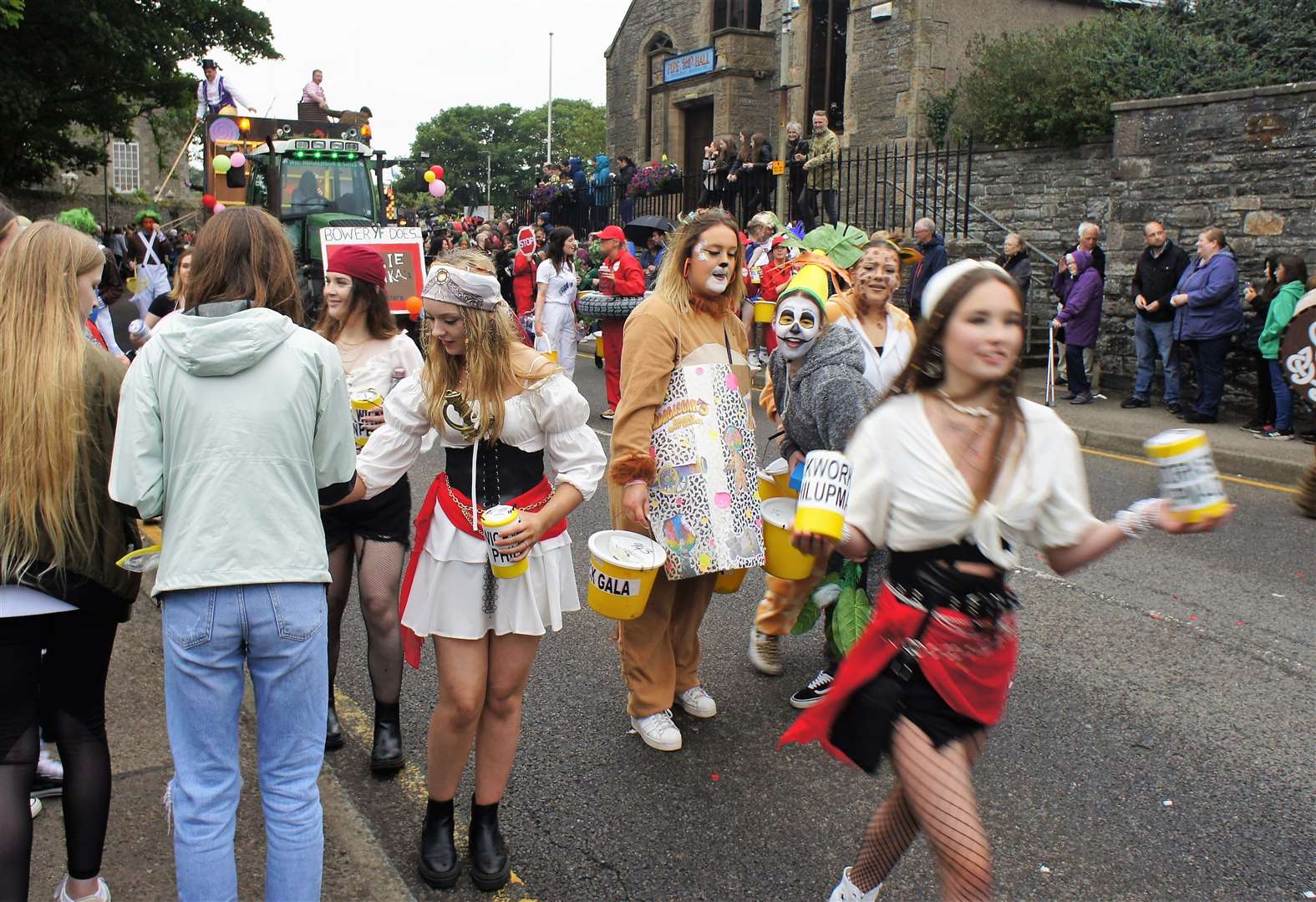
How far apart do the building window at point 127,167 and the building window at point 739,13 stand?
4912 cm

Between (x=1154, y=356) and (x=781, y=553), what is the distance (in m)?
9.49

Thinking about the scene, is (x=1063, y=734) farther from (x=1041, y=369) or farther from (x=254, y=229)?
(x=1041, y=369)

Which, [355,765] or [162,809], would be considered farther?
[355,765]

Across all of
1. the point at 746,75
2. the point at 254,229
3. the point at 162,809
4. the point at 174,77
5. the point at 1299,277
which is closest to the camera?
the point at 254,229

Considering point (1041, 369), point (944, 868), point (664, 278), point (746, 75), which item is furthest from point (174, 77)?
point (944, 868)

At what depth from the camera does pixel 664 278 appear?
4.09 metres

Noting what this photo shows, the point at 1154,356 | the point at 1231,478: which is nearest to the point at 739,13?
the point at 1154,356

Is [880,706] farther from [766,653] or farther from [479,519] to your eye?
[766,653]

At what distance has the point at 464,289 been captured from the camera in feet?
10.4

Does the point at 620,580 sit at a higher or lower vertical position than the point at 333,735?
higher

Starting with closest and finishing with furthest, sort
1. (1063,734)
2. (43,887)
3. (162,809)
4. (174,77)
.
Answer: (43,887), (162,809), (1063,734), (174,77)

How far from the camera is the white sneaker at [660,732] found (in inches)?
161

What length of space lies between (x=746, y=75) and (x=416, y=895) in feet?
82.3

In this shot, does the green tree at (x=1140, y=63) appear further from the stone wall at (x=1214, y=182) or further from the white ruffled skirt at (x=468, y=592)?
the white ruffled skirt at (x=468, y=592)
